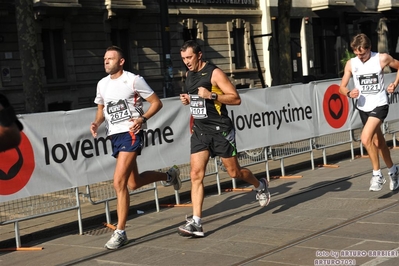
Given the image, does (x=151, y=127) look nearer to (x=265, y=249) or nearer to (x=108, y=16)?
(x=265, y=249)

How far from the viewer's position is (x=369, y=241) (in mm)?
7062

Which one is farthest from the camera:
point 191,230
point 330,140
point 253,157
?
point 330,140

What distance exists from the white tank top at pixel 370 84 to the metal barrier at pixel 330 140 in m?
3.85

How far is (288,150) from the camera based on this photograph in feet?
42.2

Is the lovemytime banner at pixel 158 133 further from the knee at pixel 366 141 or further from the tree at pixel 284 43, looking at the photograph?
the tree at pixel 284 43

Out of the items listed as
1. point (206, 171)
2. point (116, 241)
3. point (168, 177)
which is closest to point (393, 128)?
point (206, 171)

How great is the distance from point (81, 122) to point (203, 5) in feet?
89.7

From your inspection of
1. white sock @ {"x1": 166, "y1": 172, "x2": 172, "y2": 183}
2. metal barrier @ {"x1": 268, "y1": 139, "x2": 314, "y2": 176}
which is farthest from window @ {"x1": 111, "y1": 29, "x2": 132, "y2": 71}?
white sock @ {"x1": 166, "y1": 172, "x2": 172, "y2": 183}

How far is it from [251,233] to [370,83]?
2765 mm

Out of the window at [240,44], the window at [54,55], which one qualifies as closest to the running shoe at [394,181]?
the window at [54,55]

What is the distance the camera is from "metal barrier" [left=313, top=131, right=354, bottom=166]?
13.4 m

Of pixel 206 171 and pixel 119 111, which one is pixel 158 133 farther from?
pixel 119 111

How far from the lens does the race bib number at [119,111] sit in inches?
310

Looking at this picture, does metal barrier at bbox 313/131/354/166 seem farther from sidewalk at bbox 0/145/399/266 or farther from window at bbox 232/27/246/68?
window at bbox 232/27/246/68
